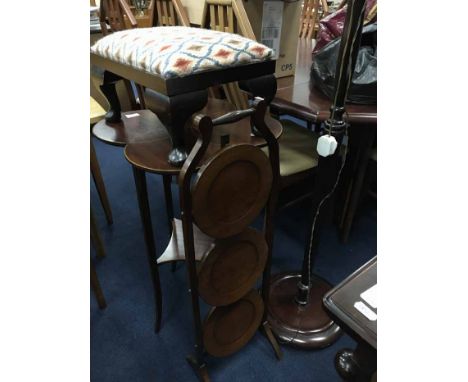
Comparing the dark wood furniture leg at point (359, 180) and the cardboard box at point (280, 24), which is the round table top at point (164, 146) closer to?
the cardboard box at point (280, 24)

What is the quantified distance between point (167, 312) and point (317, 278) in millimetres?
609

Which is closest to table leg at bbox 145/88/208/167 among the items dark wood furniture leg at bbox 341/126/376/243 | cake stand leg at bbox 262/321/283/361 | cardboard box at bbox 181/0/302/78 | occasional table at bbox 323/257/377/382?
occasional table at bbox 323/257/377/382

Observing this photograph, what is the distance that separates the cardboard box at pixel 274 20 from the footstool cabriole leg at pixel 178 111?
1.93 feet

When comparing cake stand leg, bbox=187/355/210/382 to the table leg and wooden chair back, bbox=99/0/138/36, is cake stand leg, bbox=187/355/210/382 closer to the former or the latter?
the table leg

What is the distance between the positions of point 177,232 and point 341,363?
1.78ft

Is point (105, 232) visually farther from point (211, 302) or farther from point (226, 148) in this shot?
point (226, 148)

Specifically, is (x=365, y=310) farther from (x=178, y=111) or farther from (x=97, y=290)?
(x=97, y=290)

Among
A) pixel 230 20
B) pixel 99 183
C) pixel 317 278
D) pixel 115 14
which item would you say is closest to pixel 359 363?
pixel 317 278

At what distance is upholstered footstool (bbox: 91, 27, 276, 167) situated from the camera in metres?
0.61

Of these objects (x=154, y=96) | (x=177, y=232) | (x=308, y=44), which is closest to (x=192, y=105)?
(x=154, y=96)

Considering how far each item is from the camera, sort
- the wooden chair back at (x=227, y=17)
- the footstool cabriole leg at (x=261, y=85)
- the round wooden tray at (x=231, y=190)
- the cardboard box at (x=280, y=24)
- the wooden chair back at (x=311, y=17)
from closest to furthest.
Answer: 1. the round wooden tray at (x=231, y=190)
2. the footstool cabriole leg at (x=261, y=85)
3. the wooden chair back at (x=227, y=17)
4. the cardboard box at (x=280, y=24)
5. the wooden chair back at (x=311, y=17)

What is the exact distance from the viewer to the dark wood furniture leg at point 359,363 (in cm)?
49

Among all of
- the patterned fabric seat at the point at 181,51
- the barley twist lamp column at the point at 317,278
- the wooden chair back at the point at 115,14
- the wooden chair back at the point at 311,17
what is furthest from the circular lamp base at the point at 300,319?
the wooden chair back at the point at 311,17

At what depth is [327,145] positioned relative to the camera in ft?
2.51
